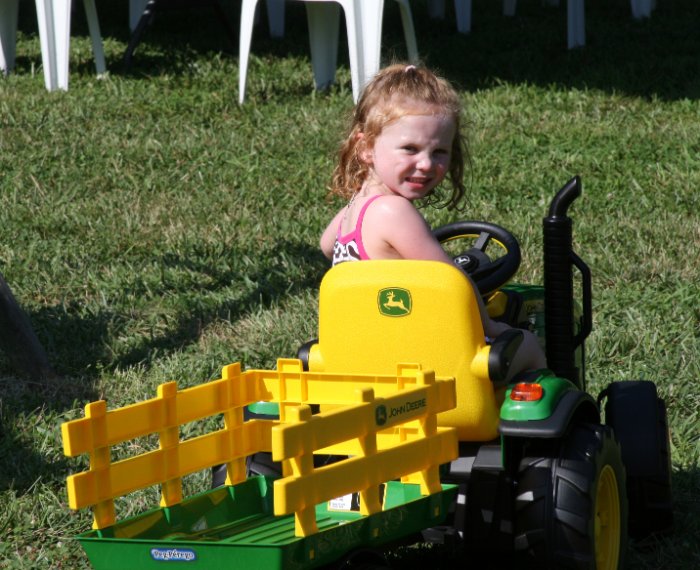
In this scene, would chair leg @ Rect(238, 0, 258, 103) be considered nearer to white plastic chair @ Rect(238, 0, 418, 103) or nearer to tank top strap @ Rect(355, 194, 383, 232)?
white plastic chair @ Rect(238, 0, 418, 103)

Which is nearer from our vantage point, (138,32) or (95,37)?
(95,37)

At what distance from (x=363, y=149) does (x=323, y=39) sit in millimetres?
5193

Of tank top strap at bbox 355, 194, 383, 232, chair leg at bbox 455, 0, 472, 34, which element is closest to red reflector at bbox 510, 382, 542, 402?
tank top strap at bbox 355, 194, 383, 232

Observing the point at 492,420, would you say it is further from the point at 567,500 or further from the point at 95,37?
the point at 95,37

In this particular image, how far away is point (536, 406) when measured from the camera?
2.69m

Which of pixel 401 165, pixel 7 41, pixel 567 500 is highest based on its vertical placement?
pixel 7 41

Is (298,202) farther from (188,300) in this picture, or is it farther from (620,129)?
(620,129)

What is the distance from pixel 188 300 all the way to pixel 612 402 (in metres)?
2.25

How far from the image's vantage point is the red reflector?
2.71 meters

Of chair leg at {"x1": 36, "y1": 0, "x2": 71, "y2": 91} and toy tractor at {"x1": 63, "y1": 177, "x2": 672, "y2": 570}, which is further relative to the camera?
chair leg at {"x1": 36, "y1": 0, "x2": 71, "y2": 91}

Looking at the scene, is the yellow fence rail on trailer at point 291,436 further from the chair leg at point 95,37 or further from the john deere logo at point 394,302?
the chair leg at point 95,37

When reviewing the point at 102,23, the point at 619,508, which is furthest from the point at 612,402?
the point at 102,23

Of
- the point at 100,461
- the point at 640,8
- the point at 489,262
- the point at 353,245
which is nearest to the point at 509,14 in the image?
the point at 640,8

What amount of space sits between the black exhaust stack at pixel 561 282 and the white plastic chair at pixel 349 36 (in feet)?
12.9
